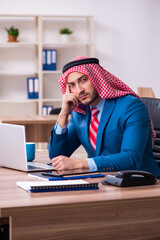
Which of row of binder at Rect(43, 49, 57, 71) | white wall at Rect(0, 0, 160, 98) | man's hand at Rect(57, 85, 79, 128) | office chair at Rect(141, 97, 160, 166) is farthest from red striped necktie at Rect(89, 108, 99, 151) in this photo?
white wall at Rect(0, 0, 160, 98)

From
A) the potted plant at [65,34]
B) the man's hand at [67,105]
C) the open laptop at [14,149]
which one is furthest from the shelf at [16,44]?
the open laptop at [14,149]

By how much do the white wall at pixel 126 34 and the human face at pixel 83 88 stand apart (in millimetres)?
5195

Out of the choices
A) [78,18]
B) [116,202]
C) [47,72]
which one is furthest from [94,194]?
[78,18]

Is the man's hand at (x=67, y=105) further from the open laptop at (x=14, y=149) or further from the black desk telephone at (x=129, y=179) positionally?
the black desk telephone at (x=129, y=179)

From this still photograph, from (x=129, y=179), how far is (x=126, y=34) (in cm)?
628

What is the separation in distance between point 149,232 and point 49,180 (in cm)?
46

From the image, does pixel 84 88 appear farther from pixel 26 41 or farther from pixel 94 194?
pixel 26 41

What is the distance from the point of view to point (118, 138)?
228cm

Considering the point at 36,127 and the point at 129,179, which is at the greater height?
the point at 129,179

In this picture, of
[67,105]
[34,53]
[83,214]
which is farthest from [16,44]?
[83,214]

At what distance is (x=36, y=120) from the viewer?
4.58 metres

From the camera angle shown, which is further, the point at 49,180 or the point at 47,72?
the point at 47,72

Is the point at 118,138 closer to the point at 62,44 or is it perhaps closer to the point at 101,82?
the point at 101,82

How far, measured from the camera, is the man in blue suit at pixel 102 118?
216 centimetres
